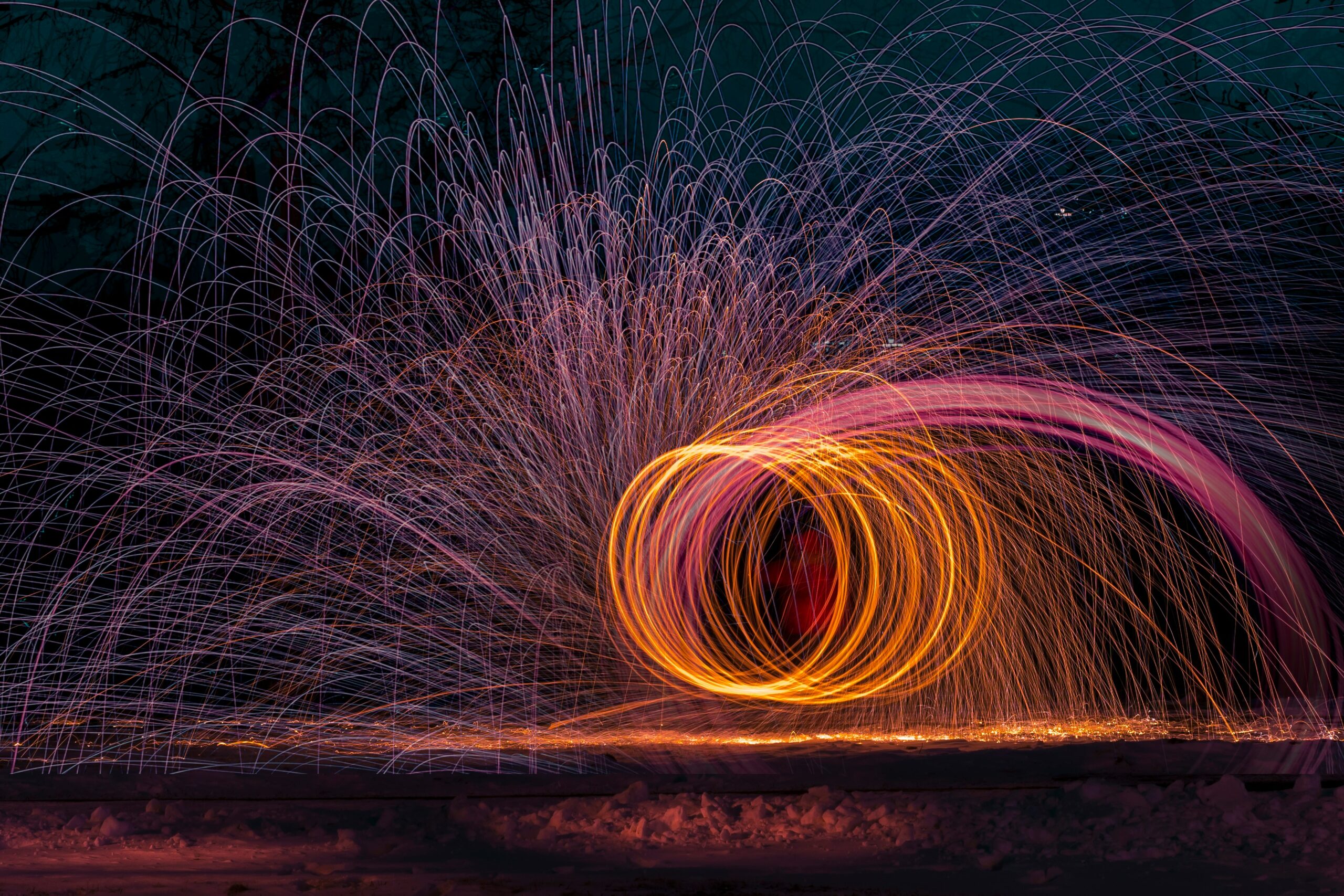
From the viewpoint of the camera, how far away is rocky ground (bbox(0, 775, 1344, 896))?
4.84 m

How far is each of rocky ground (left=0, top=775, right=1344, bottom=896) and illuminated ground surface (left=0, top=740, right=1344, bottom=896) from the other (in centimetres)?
1

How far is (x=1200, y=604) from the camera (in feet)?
37.2

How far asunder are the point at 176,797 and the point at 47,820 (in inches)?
32.7

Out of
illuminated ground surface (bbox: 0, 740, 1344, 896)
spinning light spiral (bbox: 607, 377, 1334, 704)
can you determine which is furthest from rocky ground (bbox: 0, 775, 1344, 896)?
spinning light spiral (bbox: 607, 377, 1334, 704)

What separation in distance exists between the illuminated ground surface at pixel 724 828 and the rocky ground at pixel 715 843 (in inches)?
0.5

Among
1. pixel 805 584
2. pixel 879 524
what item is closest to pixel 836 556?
pixel 805 584

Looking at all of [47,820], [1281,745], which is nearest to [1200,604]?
[1281,745]

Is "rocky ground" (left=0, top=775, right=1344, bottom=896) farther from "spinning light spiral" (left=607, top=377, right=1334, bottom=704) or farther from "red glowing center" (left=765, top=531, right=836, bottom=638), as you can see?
"red glowing center" (left=765, top=531, right=836, bottom=638)

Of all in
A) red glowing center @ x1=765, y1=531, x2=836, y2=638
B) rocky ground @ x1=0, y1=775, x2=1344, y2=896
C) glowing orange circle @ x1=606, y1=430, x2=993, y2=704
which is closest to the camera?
rocky ground @ x1=0, y1=775, x2=1344, y2=896

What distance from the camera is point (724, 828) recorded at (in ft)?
18.3

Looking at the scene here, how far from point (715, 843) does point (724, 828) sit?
0.43 feet

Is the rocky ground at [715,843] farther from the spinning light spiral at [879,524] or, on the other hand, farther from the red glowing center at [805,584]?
the red glowing center at [805,584]

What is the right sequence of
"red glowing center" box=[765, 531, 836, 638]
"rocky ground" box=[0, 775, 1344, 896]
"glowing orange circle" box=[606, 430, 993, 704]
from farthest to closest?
"red glowing center" box=[765, 531, 836, 638] → "glowing orange circle" box=[606, 430, 993, 704] → "rocky ground" box=[0, 775, 1344, 896]

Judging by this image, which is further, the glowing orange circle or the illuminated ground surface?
the glowing orange circle
